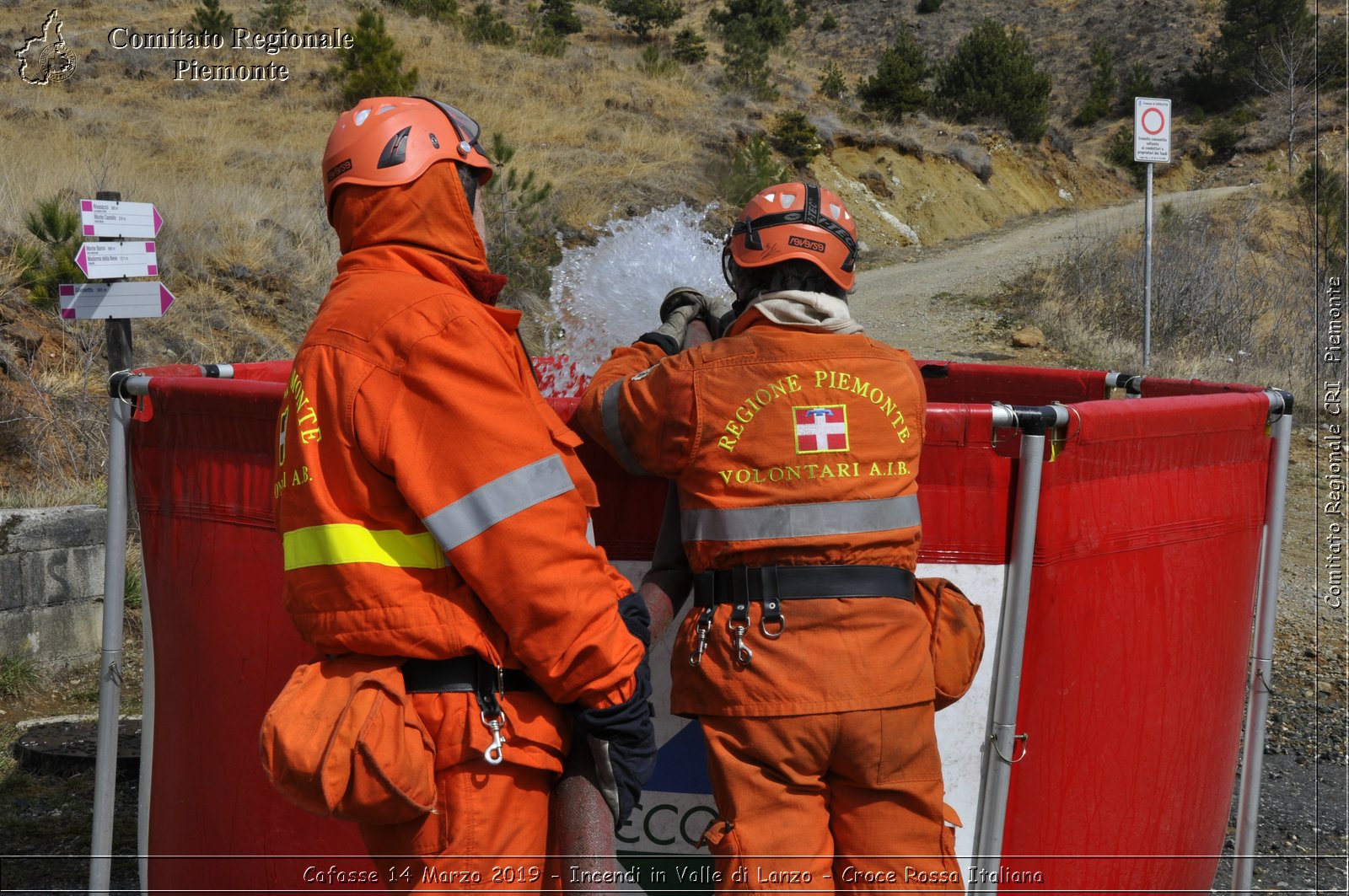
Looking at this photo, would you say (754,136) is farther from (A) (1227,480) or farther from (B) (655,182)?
(A) (1227,480)

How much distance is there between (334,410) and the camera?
1854 mm

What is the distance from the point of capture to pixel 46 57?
2302 cm

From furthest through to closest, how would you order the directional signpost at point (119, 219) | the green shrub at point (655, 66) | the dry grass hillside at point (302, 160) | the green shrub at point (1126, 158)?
1. the green shrub at point (1126, 158)
2. the green shrub at point (655, 66)
3. the dry grass hillside at point (302, 160)
4. the directional signpost at point (119, 219)

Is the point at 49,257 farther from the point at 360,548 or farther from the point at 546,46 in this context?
the point at 546,46

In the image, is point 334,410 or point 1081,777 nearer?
point 334,410

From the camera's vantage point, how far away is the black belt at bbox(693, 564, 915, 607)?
7.44 ft

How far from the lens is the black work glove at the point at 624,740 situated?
193 cm

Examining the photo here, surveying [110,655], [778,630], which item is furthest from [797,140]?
[778,630]

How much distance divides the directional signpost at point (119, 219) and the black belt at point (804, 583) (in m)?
5.09

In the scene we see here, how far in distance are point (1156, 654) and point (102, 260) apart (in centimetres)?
575

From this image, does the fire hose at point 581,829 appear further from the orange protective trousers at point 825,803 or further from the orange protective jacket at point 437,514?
the orange protective trousers at point 825,803

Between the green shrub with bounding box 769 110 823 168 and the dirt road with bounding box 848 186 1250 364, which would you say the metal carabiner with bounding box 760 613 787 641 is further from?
the green shrub with bounding box 769 110 823 168

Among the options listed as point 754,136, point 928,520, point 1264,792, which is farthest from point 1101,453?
point 754,136

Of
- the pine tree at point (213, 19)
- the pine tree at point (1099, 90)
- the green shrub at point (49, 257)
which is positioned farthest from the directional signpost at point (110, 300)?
the pine tree at point (1099, 90)
